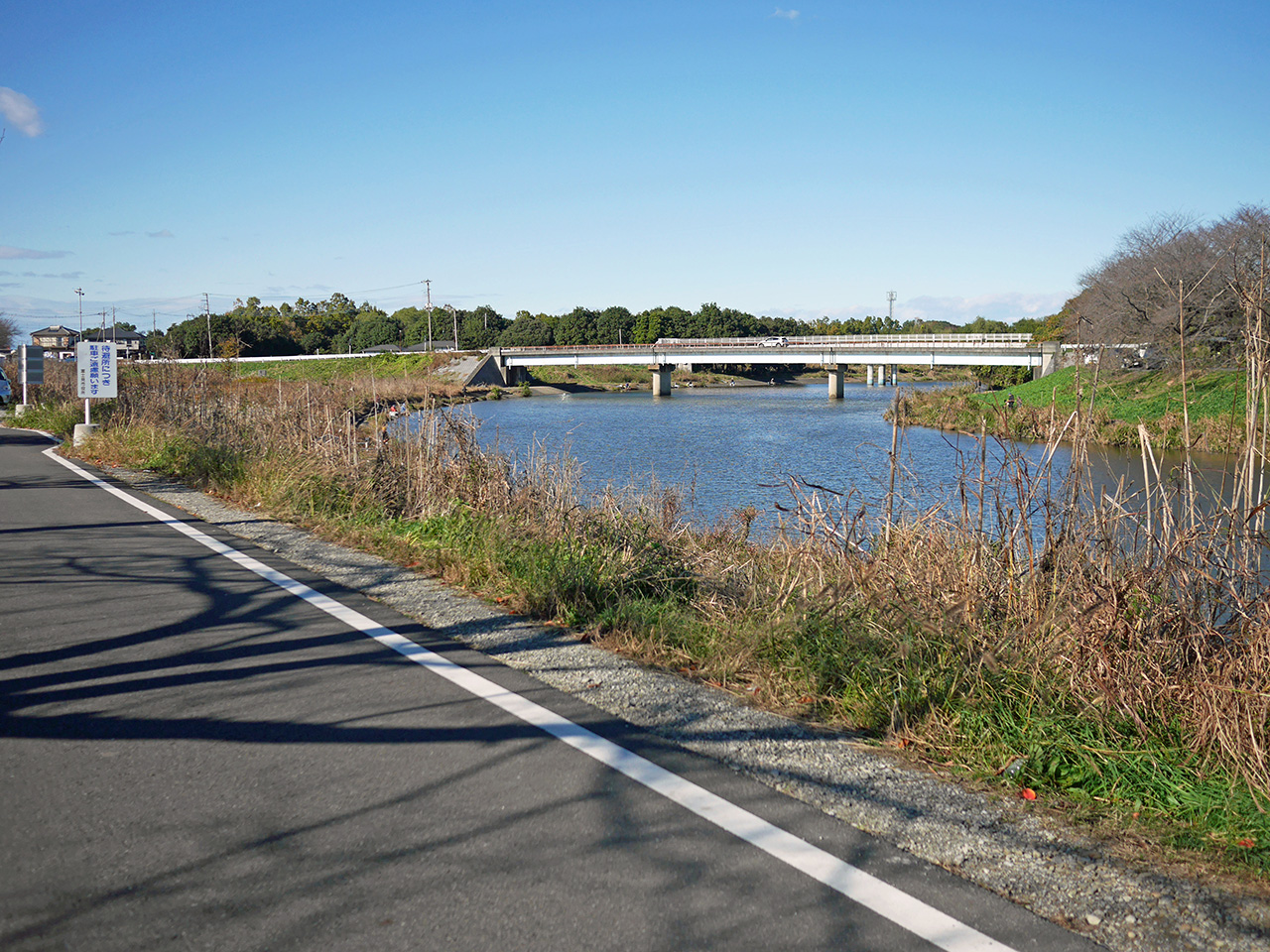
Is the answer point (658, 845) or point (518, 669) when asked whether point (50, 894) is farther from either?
point (518, 669)

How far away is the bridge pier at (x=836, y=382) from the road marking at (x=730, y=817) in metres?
67.7

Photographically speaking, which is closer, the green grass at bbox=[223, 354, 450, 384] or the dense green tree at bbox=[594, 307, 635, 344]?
the green grass at bbox=[223, 354, 450, 384]

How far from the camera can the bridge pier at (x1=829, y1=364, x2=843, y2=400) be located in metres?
71.8

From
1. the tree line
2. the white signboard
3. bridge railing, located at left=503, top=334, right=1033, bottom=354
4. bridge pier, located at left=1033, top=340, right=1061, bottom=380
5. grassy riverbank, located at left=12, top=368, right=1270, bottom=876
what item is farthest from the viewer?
the tree line

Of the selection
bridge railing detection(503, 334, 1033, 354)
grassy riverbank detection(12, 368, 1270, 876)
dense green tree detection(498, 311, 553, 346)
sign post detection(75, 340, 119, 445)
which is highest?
dense green tree detection(498, 311, 553, 346)

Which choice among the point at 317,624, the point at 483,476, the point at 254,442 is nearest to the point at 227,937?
the point at 317,624

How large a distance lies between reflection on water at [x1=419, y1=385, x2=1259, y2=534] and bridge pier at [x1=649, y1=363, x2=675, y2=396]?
27.7 ft

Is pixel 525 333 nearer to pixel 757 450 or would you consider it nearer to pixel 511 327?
pixel 511 327

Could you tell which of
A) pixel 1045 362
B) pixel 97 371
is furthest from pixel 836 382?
pixel 97 371

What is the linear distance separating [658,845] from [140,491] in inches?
491

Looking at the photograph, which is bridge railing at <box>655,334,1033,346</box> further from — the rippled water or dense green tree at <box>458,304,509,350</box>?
dense green tree at <box>458,304,509,350</box>

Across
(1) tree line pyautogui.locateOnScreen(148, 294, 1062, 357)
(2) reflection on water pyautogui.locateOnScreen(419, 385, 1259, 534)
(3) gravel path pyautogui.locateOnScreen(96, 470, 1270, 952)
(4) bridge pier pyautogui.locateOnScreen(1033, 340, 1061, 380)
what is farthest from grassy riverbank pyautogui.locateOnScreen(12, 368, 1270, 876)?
(1) tree line pyautogui.locateOnScreen(148, 294, 1062, 357)

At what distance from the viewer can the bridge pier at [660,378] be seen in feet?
257

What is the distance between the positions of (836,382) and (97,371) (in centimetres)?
6003
